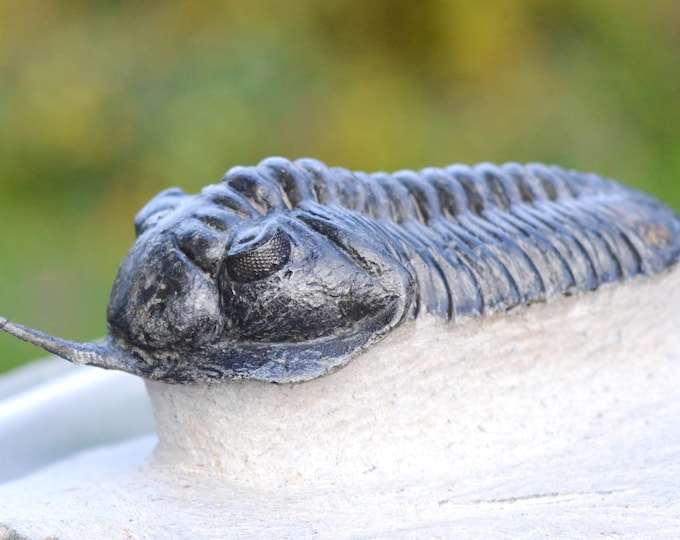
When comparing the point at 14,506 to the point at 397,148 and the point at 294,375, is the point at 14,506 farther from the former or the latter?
the point at 397,148

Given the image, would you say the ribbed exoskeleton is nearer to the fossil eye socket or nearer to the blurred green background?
the fossil eye socket

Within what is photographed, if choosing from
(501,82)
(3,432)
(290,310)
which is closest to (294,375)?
(290,310)

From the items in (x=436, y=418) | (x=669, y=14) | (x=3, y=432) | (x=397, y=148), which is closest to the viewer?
(x=436, y=418)

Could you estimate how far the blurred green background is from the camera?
3.06 meters

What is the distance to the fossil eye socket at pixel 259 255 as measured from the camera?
3.41 ft

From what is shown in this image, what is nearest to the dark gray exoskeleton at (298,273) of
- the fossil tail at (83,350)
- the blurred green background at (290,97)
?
the fossil tail at (83,350)

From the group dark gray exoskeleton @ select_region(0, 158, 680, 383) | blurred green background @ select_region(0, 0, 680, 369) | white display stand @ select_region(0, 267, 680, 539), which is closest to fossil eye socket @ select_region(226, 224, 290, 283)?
dark gray exoskeleton @ select_region(0, 158, 680, 383)

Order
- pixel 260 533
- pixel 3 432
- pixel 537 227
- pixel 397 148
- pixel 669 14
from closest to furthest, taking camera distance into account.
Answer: pixel 260 533 < pixel 537 227 < pixel 3 432 < pixel 397 148 < pixel 669 14

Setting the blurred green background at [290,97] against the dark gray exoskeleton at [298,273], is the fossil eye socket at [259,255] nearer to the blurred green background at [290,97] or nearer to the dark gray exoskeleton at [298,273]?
the dark gray exoskeleton at [298,273]

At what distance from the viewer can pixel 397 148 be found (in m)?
3.09

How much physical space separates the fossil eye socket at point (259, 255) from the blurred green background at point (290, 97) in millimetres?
1974

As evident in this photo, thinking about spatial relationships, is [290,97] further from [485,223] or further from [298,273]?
[298,273]

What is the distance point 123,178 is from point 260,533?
225 centimetres

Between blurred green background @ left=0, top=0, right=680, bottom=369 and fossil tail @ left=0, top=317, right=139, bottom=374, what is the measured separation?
6.20 feet
